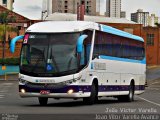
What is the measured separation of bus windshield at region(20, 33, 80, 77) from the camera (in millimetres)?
21719

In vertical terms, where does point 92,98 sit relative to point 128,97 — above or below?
above

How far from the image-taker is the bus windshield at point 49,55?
21.7 meters

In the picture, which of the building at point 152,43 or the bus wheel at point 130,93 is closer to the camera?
the bus wheel at point 130,93

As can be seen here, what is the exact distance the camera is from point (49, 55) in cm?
2186

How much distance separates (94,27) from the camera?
77.5ft

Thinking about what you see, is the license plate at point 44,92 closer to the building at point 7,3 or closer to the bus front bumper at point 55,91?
the bus front bumper at point 55,91

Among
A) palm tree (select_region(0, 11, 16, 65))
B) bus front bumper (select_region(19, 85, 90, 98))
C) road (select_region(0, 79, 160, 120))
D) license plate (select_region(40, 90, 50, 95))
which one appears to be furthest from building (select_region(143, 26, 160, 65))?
license plate (select_region(40, 90, 50, 95))

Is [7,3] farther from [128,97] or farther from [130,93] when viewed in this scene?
[128,97]

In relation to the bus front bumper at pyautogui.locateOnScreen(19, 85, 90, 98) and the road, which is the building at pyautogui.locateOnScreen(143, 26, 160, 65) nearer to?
the road

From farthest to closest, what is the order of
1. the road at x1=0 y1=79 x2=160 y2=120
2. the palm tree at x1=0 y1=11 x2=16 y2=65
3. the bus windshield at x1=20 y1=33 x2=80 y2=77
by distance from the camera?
the palm tree at x1=0 y1=11 x2=16 y2=65
the bus windshield at x1=20 y1=33 x2=80 y2=77
the road at x1=0 y1=79 x2=160 y2=120

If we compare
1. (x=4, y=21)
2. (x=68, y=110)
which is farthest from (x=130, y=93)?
(x=4, y=21)

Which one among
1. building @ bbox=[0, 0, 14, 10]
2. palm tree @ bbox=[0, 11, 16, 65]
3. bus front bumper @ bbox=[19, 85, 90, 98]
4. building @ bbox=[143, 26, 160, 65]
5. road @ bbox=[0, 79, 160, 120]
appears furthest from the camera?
building @ bbox=[0, 0, 14, 10]

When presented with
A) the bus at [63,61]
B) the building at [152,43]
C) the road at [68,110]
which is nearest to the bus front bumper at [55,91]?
the bus at [63,61]

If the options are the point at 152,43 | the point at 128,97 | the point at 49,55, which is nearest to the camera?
the point at 49,55
